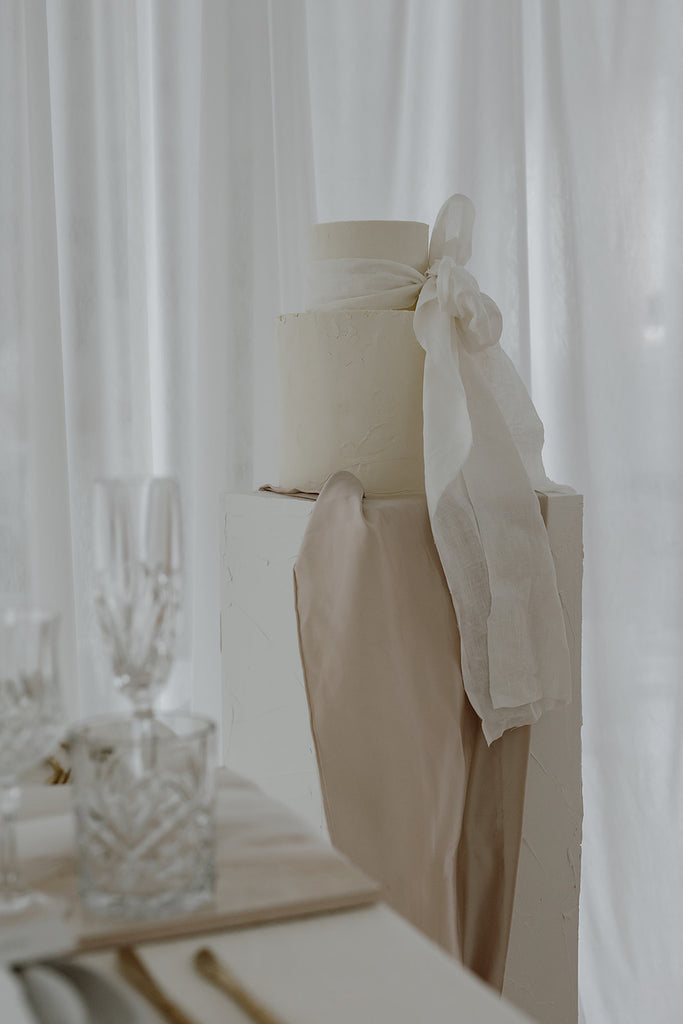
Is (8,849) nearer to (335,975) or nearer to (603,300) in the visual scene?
(335,975)

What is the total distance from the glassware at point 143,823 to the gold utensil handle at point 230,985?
0.04 metres

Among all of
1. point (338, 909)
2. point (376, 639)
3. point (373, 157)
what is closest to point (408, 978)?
point (338, 909)

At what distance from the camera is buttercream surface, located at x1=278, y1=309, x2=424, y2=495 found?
1347mm

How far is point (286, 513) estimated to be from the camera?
1.40 metres

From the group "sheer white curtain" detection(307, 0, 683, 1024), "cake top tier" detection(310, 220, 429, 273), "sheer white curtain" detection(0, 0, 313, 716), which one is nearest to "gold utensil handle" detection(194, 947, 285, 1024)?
"cake top tier" detection(310, 220, 429, 273)

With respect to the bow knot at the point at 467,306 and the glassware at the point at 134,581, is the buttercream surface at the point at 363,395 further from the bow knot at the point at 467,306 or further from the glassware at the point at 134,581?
the glassware at the point at 134,581

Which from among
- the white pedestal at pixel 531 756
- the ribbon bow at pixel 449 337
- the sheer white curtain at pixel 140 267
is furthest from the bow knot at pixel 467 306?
the sheer white curtain at pixel 140 267

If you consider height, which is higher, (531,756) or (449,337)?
(449,337)

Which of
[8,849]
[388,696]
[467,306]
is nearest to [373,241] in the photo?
[467,306]

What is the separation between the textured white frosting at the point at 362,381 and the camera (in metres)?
1.35

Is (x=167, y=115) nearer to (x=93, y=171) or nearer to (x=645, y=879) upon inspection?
(x=93, y=171)

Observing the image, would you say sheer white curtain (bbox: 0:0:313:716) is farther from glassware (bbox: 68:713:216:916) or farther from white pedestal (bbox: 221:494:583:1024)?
glassware (bbox: 68:713:216:916)

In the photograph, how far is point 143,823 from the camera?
0.55 m

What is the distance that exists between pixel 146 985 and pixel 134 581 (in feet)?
0.67
